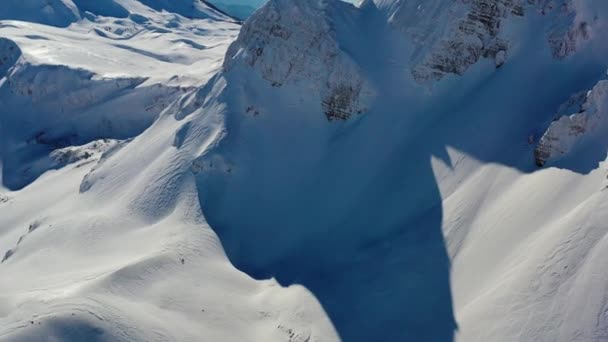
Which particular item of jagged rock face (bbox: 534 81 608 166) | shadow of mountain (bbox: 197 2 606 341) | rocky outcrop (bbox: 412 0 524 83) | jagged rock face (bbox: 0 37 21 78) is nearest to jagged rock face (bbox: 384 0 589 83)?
rocky outcrop (bbox: 412 0 524 83)

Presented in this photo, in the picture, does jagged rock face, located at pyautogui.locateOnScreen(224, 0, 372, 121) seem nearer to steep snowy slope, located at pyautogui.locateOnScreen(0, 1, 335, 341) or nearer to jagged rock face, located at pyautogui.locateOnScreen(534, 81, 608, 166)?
steep snowy slope, located at pyautogui.locateOnScreen(0, 1, 335, 341)

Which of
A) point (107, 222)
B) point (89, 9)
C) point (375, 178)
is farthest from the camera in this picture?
point (89, 9)

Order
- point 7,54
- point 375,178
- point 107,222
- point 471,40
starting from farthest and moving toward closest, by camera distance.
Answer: point 7,54, point 471,40, point 107,222, point 375,178

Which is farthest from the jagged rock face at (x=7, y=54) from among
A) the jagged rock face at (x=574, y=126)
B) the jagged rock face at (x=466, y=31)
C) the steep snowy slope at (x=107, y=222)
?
the jagged rock face at (x=574, y=126)

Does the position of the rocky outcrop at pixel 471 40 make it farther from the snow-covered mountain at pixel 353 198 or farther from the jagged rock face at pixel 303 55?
the jagged rock face at pixel 303 55

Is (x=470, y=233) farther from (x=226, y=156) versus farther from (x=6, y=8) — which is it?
(x=6, y=8)

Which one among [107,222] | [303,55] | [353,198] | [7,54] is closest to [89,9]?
[7,54]

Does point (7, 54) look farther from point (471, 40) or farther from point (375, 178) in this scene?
point (471, 40)
